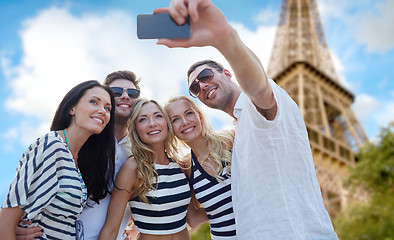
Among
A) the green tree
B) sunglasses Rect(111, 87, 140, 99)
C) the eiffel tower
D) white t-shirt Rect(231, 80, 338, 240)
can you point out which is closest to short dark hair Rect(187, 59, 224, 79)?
sunglasses Rect(111, 87, 140, 99)

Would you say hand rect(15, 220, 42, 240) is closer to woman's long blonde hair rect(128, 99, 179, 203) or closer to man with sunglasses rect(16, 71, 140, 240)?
man with sunglasses rect(16, 71, 140, 240)

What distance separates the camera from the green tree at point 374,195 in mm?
12164

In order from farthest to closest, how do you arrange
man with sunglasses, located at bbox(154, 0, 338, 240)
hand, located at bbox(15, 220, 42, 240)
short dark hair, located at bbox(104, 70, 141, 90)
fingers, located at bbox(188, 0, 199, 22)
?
short dark hair, located at bbox(104, 70, 141, 90)
hand, located at bbox(15, 220, 42, 240)
man with sunglasses, located at bbox(154, 0, 338, 240)
fingers, located at bbox(188, 0, 199, 22)

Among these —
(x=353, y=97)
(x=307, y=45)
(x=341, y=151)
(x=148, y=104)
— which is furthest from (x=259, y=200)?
(x=307, y=45)

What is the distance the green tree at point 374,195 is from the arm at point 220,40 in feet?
42.2

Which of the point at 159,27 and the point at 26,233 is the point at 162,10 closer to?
the point at 159,27

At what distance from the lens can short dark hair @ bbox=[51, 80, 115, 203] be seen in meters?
2.48

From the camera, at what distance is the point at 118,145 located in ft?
11.1

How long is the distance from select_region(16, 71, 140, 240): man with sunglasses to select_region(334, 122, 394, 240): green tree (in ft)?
39.3

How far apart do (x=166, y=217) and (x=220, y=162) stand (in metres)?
0.68

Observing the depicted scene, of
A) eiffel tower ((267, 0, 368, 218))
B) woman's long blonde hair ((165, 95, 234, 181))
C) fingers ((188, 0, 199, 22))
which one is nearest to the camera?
fingers ((188, 0, 199, 22))

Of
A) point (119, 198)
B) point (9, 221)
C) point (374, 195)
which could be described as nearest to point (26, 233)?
point (9, 221)

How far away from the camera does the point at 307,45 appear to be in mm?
32969

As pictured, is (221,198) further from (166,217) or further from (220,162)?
(166,217)
